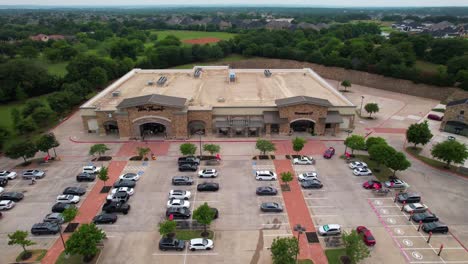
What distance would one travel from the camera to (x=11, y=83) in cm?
8038

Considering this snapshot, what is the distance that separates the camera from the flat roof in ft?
206

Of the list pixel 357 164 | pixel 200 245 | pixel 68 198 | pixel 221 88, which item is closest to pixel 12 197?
pixel 68 198

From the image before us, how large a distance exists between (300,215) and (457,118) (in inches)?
1708

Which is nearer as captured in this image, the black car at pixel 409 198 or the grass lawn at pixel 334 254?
the grass lawn at pixel 334 254

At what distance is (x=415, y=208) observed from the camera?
3850 cm

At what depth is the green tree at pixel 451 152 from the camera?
149ft

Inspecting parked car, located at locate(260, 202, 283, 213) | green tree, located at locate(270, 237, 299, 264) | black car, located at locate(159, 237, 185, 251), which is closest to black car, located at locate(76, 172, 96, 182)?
black car, located at locate(159, 237, 185, 251)

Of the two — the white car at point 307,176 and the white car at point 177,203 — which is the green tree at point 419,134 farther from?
the white car at point 177,203

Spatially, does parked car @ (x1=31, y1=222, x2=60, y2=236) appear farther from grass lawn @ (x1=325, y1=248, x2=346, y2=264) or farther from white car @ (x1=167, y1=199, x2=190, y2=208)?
grass lawn @ (x1=325, y1=248, x2=346, y2=264)

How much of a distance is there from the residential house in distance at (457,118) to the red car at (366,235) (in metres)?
40.1

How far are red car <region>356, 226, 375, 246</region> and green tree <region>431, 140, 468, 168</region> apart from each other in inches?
839

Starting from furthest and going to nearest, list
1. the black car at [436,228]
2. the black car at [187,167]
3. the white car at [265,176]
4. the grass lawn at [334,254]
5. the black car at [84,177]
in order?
the black car at [187,167], the white car at [265,176], the black car at [84,177], the black car at [436,228], the grass lawn at [334,254]

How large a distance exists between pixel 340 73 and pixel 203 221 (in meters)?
86.2

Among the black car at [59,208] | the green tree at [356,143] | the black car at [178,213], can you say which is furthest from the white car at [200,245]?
the green tree at [356,143]
